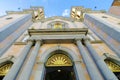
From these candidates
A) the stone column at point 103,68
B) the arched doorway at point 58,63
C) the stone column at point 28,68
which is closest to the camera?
the stone column at point 103,68

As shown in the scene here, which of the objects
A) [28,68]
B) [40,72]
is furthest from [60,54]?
[28,68]

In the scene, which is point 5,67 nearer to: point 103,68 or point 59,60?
point 59,60

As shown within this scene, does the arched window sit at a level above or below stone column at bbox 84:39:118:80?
above

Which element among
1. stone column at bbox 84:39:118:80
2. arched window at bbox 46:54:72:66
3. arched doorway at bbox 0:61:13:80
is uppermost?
arched window at bbox 46:54:72:66

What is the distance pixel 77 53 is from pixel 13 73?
5.60m

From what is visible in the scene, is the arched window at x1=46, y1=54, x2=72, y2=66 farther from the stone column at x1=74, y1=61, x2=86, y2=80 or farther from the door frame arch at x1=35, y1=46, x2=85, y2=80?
the stone column at x1=74, y1=61, x2=86, y2=80

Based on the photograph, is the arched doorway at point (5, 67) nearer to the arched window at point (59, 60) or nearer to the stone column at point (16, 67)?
the stone column at point (16, 67)

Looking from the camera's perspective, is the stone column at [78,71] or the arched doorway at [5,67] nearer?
the stone column at [78,71]

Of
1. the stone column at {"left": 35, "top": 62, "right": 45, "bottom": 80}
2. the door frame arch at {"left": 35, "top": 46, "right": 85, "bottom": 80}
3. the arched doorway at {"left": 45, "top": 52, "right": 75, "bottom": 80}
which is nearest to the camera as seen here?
the stone column at {"left": 35, "top": 62, "right": 45, "bottom": 80}

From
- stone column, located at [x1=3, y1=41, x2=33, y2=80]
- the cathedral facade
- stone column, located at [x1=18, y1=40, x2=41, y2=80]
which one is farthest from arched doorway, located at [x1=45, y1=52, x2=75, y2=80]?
stone column, located at [x1=3, y1=41, x2=33, y2=80]

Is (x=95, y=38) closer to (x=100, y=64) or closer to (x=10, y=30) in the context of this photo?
(x=100, y=64)

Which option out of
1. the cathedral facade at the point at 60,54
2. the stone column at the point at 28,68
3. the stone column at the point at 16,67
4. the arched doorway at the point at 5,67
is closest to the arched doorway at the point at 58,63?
the cathedral facade at the point at 60,54

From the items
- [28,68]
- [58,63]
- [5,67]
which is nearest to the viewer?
[28,68]

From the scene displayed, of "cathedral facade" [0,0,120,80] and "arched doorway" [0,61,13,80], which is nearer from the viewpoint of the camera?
"cathedral facade" [0,0,120,80]
